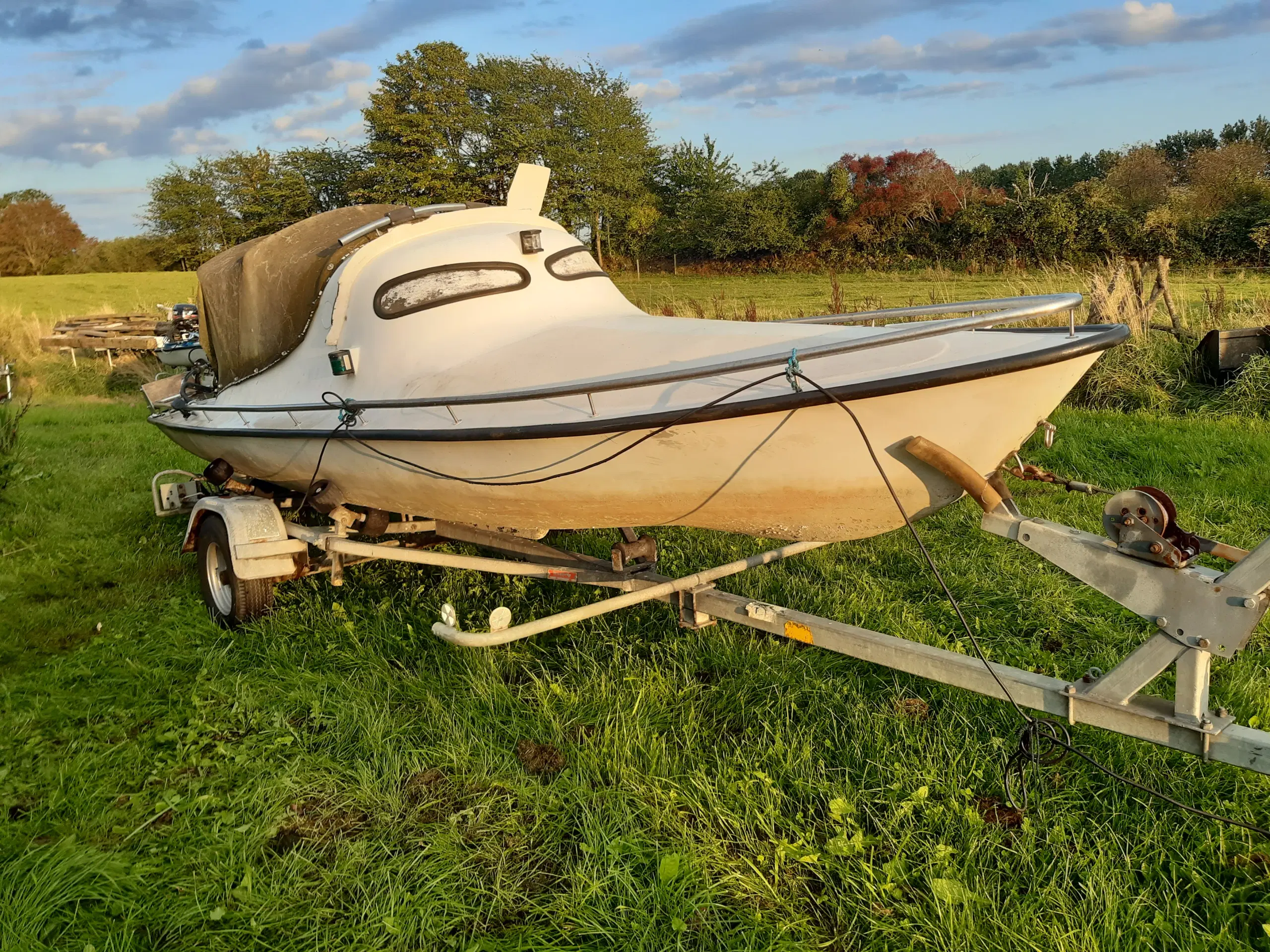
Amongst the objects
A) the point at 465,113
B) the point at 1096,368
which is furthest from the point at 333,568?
the point at 465,113

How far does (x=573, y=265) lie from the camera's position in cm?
480

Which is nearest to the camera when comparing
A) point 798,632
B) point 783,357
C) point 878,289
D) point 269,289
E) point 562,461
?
point 783,357

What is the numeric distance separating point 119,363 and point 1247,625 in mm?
21567

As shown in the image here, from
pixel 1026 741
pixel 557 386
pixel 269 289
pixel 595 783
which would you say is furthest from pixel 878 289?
pixel 595 783

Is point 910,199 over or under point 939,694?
over

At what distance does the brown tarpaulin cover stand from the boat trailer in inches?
54.4

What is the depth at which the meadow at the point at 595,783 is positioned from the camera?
97.0 inches

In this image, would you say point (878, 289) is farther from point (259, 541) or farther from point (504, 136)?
point (504, 136)

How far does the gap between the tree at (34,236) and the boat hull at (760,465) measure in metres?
58.7

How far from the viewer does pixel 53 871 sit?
2.69 meters

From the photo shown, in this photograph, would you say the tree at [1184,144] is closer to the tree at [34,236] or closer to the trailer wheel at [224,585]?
the trailer wheel at [224,585]

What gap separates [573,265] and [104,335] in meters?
19.1

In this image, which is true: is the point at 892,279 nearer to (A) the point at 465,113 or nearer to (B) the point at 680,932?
(B) the point at 680,932

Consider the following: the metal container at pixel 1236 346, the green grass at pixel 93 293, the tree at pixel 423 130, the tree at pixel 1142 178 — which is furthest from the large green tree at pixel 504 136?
the metal container at pixel 1236 346
